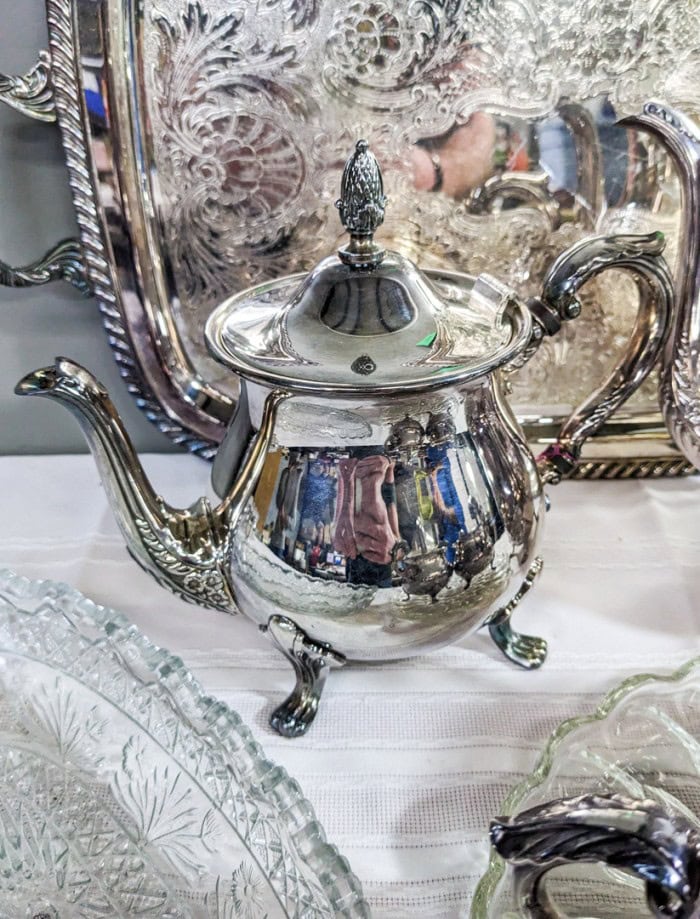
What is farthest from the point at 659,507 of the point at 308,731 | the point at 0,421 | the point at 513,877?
the point at 0,421

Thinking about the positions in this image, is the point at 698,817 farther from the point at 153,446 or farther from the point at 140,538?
the point at 153,446

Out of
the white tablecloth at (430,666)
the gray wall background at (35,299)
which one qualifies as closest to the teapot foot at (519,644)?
the white tablecloth at (430,666)

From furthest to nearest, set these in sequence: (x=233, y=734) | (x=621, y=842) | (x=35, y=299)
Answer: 1. (x=35, y=299)
2. (x=233, y=734)
3. (x=621, y=842)

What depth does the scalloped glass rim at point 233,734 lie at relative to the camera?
38 cm

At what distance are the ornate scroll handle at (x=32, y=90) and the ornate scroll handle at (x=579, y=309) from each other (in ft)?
1.49

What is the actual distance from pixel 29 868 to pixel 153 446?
0.49m

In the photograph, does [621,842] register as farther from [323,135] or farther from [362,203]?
[323,135]

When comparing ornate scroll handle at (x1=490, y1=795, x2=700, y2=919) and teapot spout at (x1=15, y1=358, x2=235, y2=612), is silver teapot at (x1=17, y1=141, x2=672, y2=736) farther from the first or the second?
ornate scroll handle at (x1=490, y1=795, x2=700, y2=919)

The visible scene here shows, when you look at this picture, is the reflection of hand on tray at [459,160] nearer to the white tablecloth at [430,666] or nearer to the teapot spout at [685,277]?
the teapot spout at [685,277]

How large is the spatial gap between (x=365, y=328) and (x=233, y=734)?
0.83 ft

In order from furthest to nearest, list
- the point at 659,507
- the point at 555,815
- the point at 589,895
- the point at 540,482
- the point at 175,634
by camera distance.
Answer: the point at 659,507 → the point at 175,634 → the point at 540,482 → the point at 589,895 → the point at 555,815

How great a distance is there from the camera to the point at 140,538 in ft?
1.77

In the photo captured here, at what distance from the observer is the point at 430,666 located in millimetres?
639

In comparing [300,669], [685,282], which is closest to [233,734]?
[300,669]
